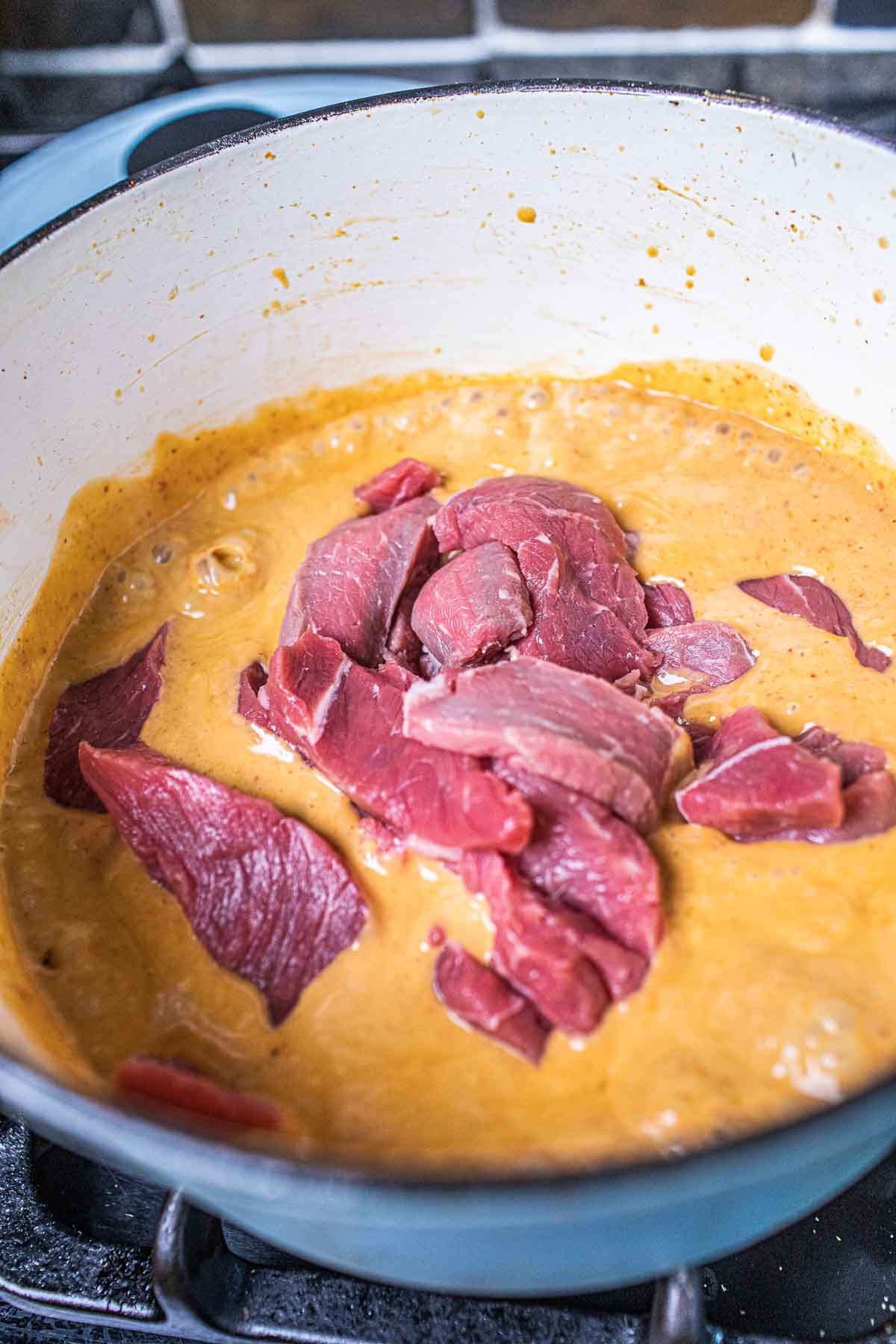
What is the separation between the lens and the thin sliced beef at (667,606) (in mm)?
1907

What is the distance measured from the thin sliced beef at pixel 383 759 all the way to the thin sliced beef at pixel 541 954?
0.06m

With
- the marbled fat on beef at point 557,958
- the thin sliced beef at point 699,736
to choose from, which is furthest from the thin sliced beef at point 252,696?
the thin sliced beef at point 699,736

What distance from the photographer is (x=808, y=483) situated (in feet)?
6.95

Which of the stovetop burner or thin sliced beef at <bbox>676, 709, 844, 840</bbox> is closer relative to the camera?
the stovetop burner

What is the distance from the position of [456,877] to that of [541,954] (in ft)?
0.71

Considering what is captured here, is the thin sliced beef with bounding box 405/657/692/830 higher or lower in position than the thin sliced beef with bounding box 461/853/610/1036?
higher

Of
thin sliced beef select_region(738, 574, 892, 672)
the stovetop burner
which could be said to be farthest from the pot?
thin sliced beef select_region(738, 574, 892, 672)

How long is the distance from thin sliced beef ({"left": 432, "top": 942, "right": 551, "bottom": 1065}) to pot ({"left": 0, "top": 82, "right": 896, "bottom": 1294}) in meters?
0.51

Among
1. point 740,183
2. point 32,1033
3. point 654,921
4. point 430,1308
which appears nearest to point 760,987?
point 654,921

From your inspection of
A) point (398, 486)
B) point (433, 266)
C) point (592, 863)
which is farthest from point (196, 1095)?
point (433, 266)

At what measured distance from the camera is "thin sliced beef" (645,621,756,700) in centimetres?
180

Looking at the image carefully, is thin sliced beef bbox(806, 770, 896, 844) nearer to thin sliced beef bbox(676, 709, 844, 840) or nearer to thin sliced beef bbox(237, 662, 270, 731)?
thin sliced beef bbox(676, 709, 844, 840)

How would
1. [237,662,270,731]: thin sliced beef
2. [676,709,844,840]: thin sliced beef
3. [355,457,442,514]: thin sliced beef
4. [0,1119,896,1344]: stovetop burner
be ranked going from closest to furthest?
[0,1119,896,1344]: stovetop burner < [676,709,844,840]: thin sliced beef < [237,662,270,731]: thin sliced beef < [355,457,442,514]: thin sliced beef

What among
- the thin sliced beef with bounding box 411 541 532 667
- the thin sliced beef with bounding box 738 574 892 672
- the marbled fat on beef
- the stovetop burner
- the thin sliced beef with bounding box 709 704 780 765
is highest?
the thin sliced beef with bounding box 411 541 532 667
